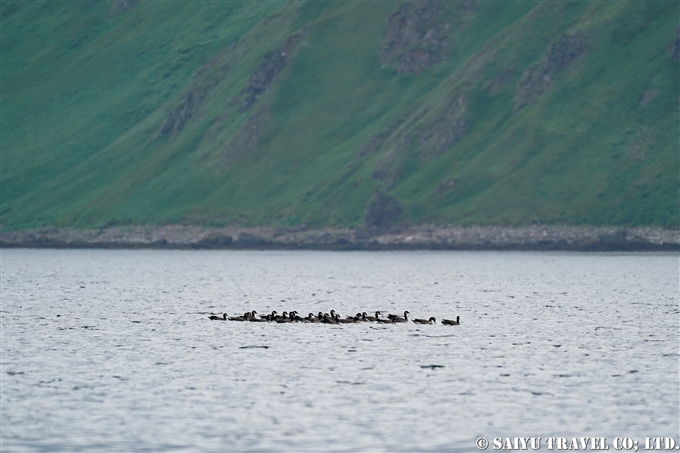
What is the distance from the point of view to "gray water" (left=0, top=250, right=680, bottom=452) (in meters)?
40.9

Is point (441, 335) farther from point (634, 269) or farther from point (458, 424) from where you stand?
point (634, 269)

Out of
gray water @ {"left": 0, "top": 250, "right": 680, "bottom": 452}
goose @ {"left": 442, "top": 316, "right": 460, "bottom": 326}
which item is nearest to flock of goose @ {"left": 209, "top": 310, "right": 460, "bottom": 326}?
goose @ {"left": 442, "top": 316, "right": 460, "bottom": 326}

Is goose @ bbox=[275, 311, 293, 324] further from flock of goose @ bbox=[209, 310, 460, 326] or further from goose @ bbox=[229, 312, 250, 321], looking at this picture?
goose @ bbox=[229, 312, 250, 321]

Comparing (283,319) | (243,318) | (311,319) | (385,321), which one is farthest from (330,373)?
(243,318)

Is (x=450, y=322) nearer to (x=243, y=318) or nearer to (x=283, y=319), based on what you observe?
(x=283, y=319)

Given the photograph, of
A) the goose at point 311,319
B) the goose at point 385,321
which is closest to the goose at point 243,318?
the goose at point 311,319

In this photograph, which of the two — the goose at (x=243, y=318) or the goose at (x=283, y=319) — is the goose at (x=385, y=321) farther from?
the goose at (x=243, y=318)

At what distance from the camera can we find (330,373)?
54719 millimetres

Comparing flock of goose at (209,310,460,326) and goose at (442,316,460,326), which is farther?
flock of goose at (209,310,460,326)

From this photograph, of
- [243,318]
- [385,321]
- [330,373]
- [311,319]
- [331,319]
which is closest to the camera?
[330,373]

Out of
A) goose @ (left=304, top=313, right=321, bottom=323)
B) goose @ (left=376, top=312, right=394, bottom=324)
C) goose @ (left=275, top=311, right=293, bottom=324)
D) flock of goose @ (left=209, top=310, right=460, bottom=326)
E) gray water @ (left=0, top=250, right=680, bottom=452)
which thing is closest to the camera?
gray water @ (left=0, top=250, right=680, bottom=452)

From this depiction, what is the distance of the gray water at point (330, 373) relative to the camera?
40.9 m

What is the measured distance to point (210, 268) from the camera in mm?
184125

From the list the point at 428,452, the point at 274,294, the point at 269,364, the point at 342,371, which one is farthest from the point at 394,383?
the point at 274,294
